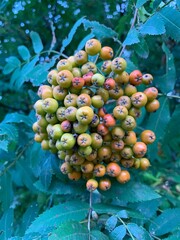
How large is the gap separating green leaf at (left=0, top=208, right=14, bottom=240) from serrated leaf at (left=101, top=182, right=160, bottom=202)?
416 millimetres

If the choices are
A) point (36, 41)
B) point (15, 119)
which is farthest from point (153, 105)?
point (36, 41)

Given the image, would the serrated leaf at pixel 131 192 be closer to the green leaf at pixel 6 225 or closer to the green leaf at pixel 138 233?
the green leaf at pixel 138 233

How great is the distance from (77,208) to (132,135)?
330mm

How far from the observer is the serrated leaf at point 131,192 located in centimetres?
144

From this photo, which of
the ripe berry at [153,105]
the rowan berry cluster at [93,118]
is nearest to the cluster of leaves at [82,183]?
the rowan berry cluster at [93,118]

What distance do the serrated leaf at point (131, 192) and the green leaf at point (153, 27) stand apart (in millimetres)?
568

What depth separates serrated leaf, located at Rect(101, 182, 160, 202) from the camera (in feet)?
4.74

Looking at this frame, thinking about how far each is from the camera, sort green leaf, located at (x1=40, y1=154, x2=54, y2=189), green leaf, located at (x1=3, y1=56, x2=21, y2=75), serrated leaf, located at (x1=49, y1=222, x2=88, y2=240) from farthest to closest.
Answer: green leaf, located at (x1=3, y1=56, x2=21, y2=75), green leaf, located at (x1=40, y1=154, x2=54, y2=189), serrated leaf, located at (x1=49, y1=222, x2=88, y2=240)

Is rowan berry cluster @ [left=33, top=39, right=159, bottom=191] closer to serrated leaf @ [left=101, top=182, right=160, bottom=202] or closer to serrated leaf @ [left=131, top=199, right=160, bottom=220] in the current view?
serrated leaf @ [left=101, top=182, right=160, bottom=202]

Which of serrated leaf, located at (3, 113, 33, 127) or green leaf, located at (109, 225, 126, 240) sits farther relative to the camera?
serrated leaf, located at (3, 113, 33, 127)

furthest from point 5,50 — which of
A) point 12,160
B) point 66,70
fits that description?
point 66,70

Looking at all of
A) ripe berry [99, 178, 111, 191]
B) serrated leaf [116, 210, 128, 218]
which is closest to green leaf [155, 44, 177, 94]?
ripe berry [99, 178, 111, 191]

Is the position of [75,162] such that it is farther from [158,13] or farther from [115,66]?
[158,13]

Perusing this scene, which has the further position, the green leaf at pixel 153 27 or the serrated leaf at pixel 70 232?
the green leaf at pixel 153 27
